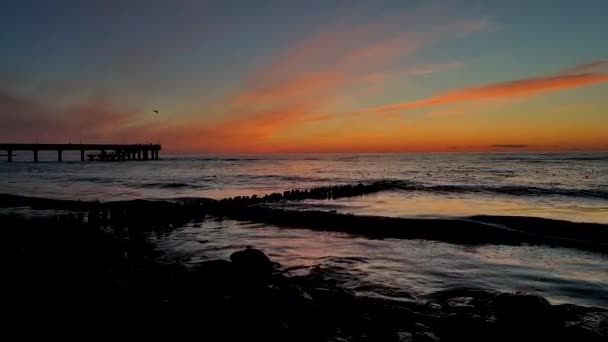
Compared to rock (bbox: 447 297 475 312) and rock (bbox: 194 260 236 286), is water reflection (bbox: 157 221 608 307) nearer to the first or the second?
rock (bbox: 447 297 475 312)

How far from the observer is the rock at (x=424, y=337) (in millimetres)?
6663

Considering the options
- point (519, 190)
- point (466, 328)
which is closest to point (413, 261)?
point (466, 328)

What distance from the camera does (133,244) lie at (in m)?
14.6

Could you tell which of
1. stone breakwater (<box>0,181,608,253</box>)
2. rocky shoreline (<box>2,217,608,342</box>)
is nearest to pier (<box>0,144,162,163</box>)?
stone breakwater (<box>0,181,608,253</box>)

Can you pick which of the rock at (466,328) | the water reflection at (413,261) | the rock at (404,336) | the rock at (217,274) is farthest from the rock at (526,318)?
the rock at (217,274)

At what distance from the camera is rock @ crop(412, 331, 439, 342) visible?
6663 millimetres

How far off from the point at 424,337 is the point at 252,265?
4.84 meters

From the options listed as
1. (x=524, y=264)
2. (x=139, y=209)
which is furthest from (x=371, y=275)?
(x=139, y=209)

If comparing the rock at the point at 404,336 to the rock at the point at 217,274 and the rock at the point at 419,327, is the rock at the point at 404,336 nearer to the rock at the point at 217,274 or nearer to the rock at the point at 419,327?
the rock at the point at 419,327

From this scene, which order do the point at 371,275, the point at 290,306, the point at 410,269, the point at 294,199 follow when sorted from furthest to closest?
the point at 294,199 < the point at 410,269 < the point at 371,275 < the point at 290,306

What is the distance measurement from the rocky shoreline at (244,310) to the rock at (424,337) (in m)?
0.02

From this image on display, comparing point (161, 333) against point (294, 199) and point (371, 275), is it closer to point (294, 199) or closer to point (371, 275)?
point (371, 275)

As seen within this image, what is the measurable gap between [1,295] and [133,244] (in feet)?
21.5

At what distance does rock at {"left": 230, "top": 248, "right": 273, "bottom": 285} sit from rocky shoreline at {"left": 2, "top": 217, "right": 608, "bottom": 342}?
2 centimetres
